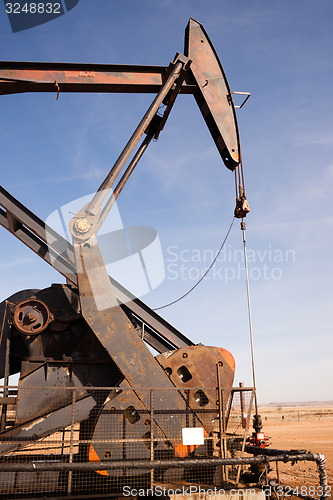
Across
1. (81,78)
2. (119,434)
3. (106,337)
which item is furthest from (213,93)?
(119,434)

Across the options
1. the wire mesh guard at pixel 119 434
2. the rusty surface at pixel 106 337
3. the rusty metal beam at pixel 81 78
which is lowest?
the wire mesh guard at pixel 119 434

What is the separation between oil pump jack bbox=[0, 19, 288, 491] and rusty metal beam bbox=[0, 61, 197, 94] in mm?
16

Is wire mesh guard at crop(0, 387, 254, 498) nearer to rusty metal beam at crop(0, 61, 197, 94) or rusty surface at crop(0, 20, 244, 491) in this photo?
rusty surface at crop(0, 20, 244, 491)

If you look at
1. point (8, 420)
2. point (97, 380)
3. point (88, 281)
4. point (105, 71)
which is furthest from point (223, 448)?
point (105, 71)

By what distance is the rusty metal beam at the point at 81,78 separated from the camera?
21.8 feet

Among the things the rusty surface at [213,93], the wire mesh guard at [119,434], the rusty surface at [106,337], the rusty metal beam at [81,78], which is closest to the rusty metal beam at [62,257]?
the rusty surface at [106,337]

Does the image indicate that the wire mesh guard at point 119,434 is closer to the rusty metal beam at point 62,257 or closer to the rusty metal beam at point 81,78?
the rusty metal beam at point 62,257

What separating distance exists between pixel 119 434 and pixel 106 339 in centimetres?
119

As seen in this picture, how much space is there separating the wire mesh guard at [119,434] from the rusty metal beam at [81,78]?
4.49m

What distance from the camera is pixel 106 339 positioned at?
5.75m

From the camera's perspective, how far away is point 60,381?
20.1 feet

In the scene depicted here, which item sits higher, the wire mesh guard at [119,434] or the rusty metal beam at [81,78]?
the rusty metal beam at [81,78]

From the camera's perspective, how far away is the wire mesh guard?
5.41 metres

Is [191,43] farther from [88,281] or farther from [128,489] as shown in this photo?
[128,489]
